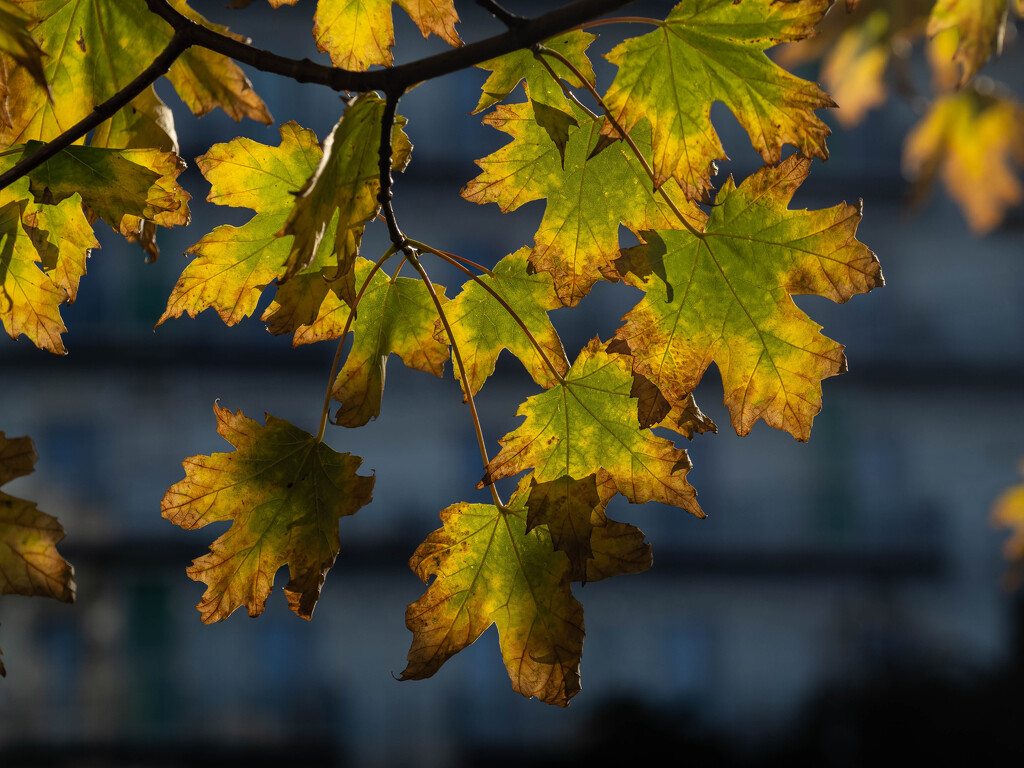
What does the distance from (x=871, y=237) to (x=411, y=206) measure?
4074 millimetres

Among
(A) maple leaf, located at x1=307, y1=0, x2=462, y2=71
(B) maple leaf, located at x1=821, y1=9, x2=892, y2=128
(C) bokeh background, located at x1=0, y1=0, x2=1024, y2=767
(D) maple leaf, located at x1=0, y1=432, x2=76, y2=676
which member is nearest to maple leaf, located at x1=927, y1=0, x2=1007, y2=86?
(A) maple leaf, located at x1=307, y1=0, x2=462, y2=71

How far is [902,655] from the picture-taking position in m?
7.13

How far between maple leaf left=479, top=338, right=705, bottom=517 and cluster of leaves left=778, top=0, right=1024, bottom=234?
0.86ft

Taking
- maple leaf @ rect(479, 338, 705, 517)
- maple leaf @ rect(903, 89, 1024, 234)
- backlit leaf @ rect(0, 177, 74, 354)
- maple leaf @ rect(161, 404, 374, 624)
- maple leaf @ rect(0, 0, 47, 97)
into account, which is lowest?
maple leaf @ rect(903, 89, 1024, 234)

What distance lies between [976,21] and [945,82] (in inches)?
37.7

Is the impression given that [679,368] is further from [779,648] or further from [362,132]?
[779,648]

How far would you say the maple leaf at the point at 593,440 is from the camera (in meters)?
0.41

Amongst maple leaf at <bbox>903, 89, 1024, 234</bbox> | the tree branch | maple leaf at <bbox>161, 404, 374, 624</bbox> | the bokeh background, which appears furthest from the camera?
the bokeh background

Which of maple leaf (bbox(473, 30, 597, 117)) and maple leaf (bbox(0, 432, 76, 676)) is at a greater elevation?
maple leaf (bbox(473, 30, 597, 117))

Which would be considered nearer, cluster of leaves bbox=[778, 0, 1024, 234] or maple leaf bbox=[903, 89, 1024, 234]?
cluster of leaves bbox=[778, 0, 1024, 234]

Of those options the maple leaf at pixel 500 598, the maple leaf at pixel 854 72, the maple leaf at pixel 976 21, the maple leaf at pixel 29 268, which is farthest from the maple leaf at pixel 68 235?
the maple leaf at pixel 854 72

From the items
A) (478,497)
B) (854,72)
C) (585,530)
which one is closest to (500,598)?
(585,530)

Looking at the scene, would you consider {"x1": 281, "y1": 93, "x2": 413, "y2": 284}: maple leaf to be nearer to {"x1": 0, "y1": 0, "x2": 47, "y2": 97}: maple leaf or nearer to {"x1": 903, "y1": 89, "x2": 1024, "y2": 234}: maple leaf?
{"x1": 0, "y1": 0, "x2": 47, "y2": 97}: maple leaf

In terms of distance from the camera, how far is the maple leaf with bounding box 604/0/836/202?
356 millimetres
